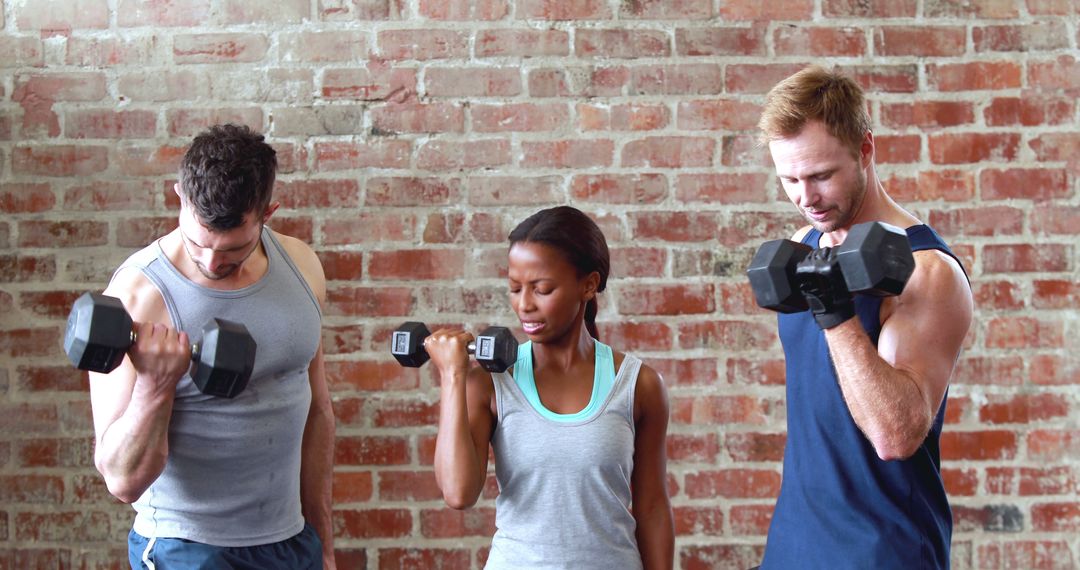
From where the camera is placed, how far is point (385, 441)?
7.18 feet

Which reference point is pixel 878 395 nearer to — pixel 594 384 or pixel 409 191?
pixel 594 384

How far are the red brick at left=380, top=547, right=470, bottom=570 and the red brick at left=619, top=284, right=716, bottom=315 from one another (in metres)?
0.68

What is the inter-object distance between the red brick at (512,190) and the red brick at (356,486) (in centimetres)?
68

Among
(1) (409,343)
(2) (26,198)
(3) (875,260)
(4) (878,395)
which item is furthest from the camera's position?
(2) (26,198)

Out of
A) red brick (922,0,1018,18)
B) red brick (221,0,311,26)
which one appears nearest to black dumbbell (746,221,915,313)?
red brick (922,0,1018,18)

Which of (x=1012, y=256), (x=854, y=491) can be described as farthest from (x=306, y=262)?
(x=1012, y=256)

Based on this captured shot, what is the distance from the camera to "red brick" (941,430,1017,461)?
218 centimetres

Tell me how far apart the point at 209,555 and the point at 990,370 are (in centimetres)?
172

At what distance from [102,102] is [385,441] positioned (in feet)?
3.30

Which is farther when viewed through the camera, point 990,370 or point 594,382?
point 990,370

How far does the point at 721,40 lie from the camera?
219 cm

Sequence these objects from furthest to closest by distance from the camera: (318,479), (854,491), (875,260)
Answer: (318,479) → (854,491) → (875,260)

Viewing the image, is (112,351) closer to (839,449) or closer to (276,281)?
(276,281)

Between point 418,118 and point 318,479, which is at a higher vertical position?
point 418,118
